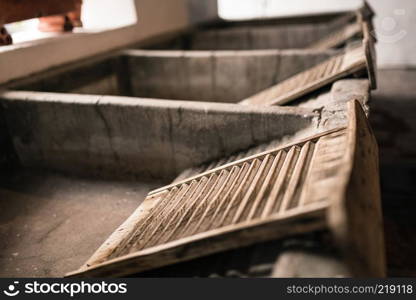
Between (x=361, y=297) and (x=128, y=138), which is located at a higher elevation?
(x=128, y=138)

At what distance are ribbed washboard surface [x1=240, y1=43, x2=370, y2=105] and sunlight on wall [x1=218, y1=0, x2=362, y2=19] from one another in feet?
18.9

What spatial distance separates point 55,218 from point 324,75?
11.9ft

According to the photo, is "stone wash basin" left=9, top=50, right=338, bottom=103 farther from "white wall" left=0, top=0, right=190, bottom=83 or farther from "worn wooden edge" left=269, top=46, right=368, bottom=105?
"worn wooden edge" left=269, top=46, right=368, bottom=105

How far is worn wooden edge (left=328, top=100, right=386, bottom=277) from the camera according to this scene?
1596mm

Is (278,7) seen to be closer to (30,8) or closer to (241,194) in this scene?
(30,8)

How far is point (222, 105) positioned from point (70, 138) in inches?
76.6

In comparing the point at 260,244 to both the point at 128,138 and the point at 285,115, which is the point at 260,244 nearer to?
the point at 285,115

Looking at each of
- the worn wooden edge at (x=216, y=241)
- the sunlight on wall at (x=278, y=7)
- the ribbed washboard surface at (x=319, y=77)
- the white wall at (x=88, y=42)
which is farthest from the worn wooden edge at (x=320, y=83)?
the sunlight on wall at (x=278, y=7)

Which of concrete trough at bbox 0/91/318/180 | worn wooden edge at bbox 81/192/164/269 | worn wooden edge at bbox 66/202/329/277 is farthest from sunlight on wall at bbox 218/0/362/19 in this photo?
worn wooden edge at bbox 66/202/329/277

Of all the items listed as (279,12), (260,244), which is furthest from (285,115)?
(279,12)

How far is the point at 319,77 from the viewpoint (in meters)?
4.57

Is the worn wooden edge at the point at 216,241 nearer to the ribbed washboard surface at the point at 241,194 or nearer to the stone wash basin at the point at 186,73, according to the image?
the ribbed washboard surface at the point at 241,194

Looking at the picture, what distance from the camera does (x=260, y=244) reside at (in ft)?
6.96

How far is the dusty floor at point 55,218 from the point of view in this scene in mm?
3117
